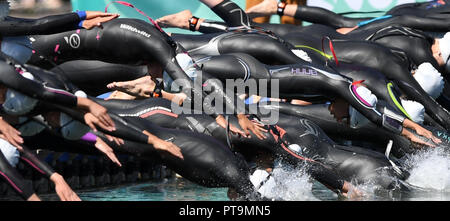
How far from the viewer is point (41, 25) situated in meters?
5.86

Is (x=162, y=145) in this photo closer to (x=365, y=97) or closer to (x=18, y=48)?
(x=18, y=48)

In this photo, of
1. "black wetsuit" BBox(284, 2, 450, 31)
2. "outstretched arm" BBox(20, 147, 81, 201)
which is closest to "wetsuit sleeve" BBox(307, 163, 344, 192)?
"outstretched arm" BBox(20, 147, 81, 201)

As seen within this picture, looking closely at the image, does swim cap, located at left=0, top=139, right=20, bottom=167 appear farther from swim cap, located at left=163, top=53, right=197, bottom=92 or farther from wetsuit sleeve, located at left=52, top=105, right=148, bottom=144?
swim cap, located at left=163, top=53, right=197, bottom=92

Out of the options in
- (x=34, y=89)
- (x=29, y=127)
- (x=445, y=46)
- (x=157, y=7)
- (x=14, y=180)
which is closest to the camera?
(x=14, y=180)

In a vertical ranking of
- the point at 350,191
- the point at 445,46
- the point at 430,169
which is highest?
the point at 445,46

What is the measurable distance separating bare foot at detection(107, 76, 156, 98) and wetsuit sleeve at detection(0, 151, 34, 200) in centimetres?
210

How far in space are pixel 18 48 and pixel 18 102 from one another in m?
0.75

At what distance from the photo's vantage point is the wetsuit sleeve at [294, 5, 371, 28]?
8867 mm

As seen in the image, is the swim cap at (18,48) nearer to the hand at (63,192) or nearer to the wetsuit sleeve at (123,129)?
the wetsuit sleeve at (123,129)

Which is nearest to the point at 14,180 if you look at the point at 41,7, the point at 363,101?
the point at 363,101

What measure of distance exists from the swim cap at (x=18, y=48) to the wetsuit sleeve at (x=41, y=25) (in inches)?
2.1
